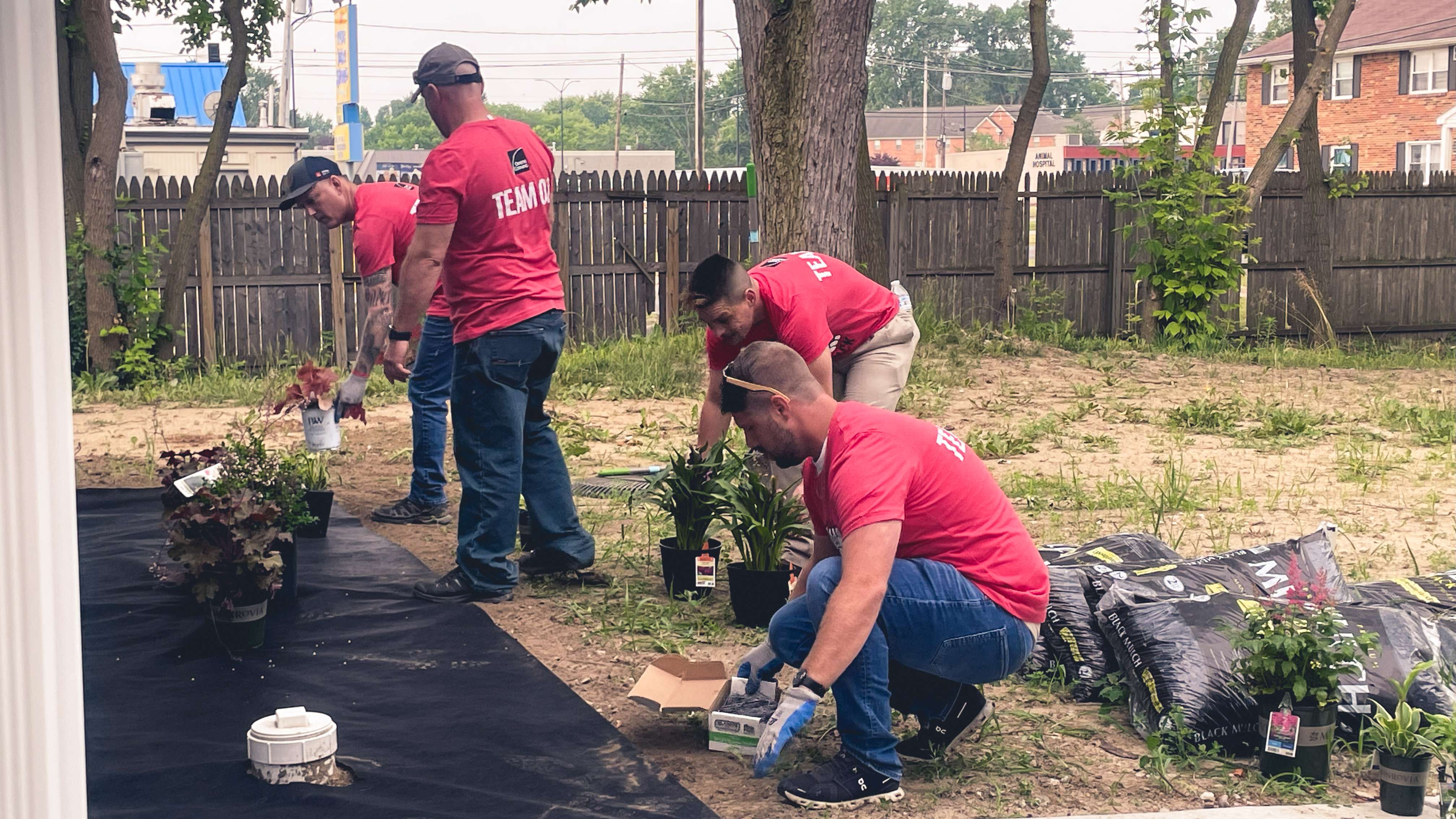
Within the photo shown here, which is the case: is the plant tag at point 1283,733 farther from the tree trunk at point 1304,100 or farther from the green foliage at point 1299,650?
the tree trunk at point 1304,100

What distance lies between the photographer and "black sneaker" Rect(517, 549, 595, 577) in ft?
17.0

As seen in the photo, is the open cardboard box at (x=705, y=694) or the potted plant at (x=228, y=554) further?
the potted plant at (x=228, y=554)

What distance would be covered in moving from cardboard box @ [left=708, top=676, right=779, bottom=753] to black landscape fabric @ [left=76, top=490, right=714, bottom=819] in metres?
0.24

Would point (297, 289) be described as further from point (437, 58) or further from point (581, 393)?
point (437, 58)

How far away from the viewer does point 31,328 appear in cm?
160

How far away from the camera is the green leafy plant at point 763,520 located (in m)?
4.53

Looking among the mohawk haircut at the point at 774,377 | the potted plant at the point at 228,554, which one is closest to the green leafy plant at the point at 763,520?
the mohawk haircut at the point at 774,377

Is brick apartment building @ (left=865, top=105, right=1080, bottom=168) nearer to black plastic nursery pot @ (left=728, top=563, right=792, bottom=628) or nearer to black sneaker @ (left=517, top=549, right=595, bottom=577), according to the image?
black sneaker @ (left=517, top=549, right=595, bottom=577)

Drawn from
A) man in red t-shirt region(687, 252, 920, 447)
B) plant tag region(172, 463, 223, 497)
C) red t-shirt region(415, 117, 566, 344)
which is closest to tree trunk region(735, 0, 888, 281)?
man in red t-shirt region(687, 252, 920, 447)

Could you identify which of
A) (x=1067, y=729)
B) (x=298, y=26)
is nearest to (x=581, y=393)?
(x=1067, y=729)

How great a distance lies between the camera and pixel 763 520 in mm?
4543

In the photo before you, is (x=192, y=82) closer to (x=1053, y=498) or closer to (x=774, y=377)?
(x=1053, y=498)

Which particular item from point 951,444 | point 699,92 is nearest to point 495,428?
point 951,444

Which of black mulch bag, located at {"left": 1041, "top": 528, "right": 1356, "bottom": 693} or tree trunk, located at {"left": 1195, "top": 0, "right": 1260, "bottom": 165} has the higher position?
tree trunk, located at {"left": 1195, "top": 0, "right": 1260, "bottom": 165}
